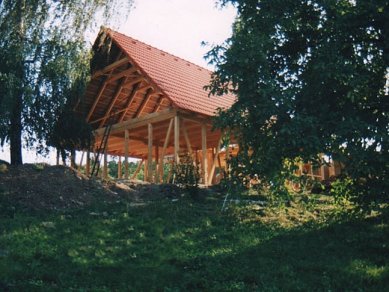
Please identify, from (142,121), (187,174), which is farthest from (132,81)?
(187,174)

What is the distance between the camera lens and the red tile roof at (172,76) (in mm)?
16766

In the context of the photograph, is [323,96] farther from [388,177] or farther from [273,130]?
[388,177]

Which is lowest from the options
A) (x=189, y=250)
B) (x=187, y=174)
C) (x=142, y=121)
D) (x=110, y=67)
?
(x=189, y=250)

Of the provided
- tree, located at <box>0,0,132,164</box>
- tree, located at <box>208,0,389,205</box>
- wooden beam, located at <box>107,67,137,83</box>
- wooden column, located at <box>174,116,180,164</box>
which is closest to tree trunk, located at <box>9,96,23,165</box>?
tree, located at <box>0,0,132,164</box>

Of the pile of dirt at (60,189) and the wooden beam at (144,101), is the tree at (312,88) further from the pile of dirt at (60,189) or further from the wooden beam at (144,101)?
the wooden beam at (144,101)

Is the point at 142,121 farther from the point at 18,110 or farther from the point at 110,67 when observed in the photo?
the point at 18,110

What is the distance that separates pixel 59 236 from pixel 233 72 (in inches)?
193

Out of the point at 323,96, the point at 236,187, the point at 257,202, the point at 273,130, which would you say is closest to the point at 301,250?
the point at 236,187

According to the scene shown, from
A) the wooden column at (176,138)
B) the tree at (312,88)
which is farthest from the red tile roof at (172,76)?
the tree at (312,88)

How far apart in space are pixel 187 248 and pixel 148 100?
14385mm

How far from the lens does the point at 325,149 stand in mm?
8023

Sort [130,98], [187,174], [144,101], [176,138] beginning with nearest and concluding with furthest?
[187,174] → [176,138] → [130,98] → [144,101]

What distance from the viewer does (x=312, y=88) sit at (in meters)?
8.52

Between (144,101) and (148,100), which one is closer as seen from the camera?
(144,101)
